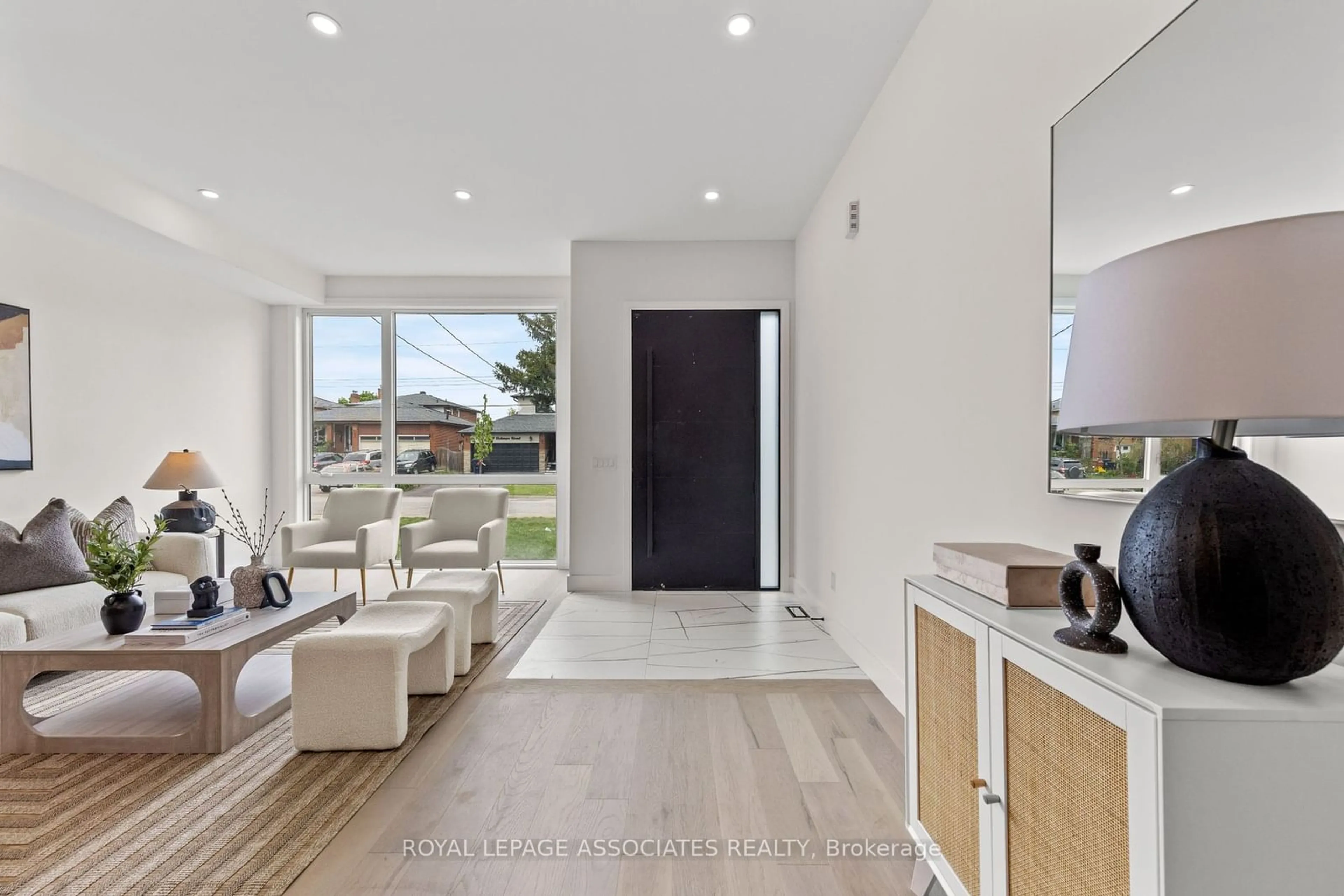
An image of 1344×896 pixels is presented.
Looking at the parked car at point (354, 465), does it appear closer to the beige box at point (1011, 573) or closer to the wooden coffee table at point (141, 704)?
the wooden coffee table at point (141, 704)

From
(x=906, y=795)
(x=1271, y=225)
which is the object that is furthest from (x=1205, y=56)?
(x=906, y=795)

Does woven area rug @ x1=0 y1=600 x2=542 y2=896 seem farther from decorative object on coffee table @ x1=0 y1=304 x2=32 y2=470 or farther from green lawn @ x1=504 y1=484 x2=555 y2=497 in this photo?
green lawn @ x1=504 y1=484 x2=555 y2=497

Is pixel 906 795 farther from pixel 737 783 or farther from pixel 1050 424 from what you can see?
pixel 1050 424

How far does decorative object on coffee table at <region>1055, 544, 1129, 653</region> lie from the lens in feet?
3.13

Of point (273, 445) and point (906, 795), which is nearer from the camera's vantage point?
point (906, 795)

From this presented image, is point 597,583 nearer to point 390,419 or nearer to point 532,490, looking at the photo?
point 532,490

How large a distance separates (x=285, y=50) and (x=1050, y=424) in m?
3.15

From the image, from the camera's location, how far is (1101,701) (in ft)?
2.81

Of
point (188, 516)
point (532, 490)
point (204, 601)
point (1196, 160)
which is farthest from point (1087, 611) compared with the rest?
point (532, 490)

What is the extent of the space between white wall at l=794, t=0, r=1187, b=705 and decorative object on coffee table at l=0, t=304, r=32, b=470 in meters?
4.75

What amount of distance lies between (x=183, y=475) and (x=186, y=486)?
9cm

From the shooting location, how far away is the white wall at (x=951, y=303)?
5.32 ft

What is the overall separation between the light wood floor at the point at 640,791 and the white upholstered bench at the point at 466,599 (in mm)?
259

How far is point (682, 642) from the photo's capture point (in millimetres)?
3609
